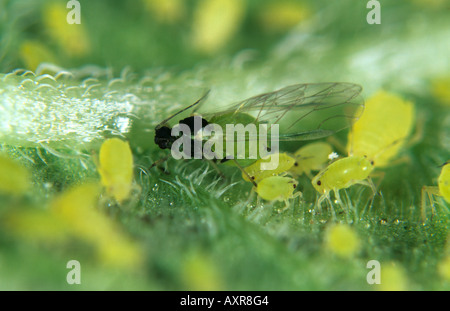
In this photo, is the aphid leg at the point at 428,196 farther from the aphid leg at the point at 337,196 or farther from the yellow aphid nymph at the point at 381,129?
the aphid leg at the point at 337,196

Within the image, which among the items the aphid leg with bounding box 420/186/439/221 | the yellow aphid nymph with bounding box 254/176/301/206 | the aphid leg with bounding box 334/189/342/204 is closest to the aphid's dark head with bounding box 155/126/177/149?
the yellow aphid nymph with bounding box 254/176/301/206

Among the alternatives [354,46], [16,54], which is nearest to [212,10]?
[354,46]

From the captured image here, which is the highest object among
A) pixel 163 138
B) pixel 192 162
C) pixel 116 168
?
pixel 163 138

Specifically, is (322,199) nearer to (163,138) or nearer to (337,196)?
(337,196)

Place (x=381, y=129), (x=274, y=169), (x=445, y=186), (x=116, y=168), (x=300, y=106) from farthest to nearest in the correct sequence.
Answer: (x=300, y=106) → (x=381, y=129) → (x=274, y=169) → (x=445, y=186) → (x=116, y=168)

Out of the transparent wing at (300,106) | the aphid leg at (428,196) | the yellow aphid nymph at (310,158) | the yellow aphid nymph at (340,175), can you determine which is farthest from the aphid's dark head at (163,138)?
the aphid leg at (428,196)

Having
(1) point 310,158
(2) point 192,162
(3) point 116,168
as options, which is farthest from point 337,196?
(3) point 116,168
